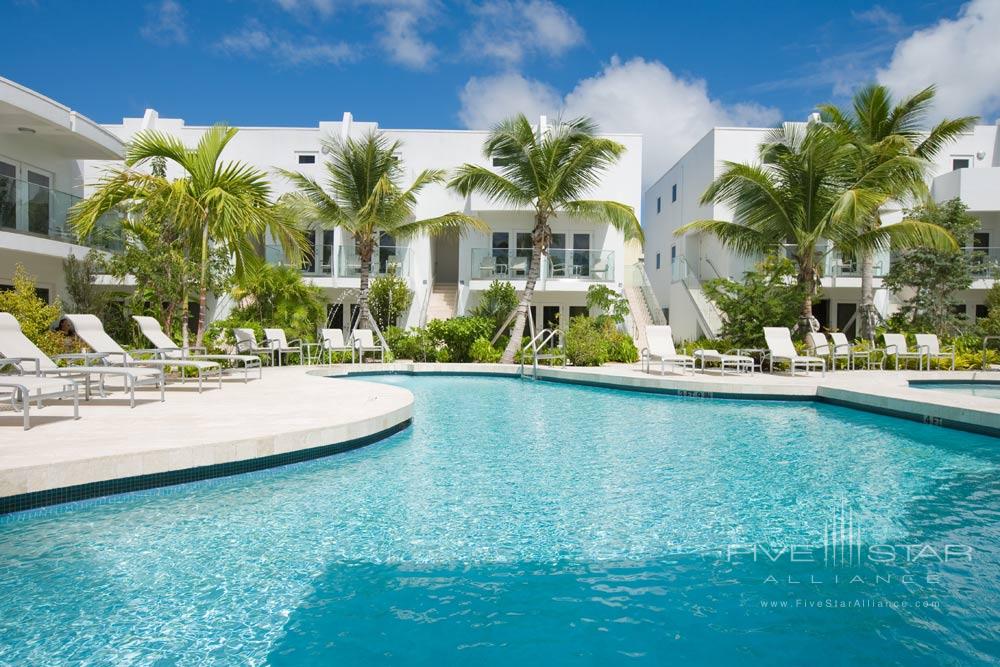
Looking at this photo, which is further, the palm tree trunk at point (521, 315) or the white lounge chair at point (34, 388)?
the palm tree trunk at point (521, 315)

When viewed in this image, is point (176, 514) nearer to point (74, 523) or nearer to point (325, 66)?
point (74, 523)

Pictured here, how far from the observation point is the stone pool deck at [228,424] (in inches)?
190

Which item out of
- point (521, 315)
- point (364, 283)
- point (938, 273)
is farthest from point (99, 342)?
point (938, 273)

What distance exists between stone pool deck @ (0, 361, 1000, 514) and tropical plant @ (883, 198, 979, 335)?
9670 millimetres

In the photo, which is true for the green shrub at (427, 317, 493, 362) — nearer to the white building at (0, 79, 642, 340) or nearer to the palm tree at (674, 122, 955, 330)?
the white building at (0, 79, 642, 340)

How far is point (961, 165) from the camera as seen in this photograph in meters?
25.4

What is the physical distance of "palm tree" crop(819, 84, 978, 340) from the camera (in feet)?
57.2

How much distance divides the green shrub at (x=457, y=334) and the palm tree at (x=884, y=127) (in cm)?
1156

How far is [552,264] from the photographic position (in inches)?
846

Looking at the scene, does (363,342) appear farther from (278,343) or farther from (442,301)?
(442,301)

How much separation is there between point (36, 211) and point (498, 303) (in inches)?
504

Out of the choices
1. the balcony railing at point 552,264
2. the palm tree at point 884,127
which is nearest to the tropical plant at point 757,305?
the palm tree at point 884,127

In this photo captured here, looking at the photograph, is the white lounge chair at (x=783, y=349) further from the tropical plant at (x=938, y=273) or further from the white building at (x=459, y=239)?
the tropical plant at (x=938, y=273)

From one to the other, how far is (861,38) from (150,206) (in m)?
22.5
